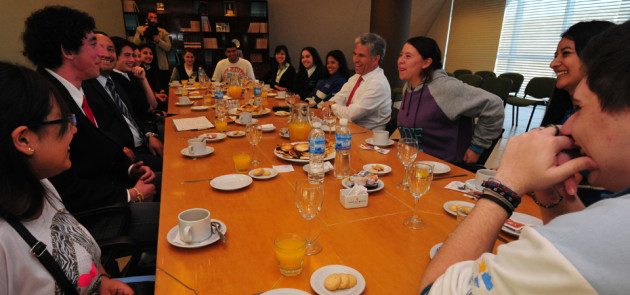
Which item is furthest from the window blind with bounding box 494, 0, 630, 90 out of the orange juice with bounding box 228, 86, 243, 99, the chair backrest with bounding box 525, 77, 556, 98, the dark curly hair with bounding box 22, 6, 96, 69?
the dark curly hair with bounding box 22, 6, 96, 69

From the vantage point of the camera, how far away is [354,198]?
132 cm

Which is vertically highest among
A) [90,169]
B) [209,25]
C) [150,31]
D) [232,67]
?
[209,25]

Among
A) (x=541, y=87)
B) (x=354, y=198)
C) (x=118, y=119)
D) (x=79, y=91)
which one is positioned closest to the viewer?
(x=354, y=198)

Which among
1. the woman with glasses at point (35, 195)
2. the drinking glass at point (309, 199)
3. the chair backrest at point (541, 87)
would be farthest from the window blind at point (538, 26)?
the woman with glasses at point (35, 195)

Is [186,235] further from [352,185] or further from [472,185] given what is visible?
[472,185]

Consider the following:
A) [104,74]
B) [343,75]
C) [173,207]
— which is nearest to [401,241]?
[173,207]

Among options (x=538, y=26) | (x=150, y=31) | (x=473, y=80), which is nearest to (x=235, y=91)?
(x=150, y=31)

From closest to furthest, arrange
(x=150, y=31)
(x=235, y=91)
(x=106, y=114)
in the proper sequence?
(x=106, y=114) < (x=235, y=91) < (x=150, y=31)

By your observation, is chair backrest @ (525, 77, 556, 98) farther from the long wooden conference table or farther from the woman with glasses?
the woman with glasses

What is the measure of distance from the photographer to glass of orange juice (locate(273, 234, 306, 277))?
6.25 m

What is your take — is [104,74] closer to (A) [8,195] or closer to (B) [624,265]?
(A) [8,195]

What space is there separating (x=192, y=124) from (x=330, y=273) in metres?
2.16

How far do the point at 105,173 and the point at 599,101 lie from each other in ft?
7.65

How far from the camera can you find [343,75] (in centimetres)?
442
